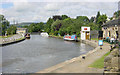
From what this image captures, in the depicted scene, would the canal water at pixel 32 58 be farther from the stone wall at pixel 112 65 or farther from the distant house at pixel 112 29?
the distant house at pixel 112 29

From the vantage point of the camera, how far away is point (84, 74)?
41.1 ft

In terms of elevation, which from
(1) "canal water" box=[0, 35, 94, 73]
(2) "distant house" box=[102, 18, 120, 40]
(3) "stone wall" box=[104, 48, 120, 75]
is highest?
(2) "distant house" box=[102, 18, 120, 40]

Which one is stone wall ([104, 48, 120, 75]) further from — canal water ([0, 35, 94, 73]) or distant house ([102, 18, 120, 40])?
distant house ([102, 18, 120, 40])

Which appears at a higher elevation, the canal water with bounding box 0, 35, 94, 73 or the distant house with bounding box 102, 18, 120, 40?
the distant house with bounding box 102, 18, 120, 40

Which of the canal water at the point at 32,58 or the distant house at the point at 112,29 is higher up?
the distant house at the point at 112,29

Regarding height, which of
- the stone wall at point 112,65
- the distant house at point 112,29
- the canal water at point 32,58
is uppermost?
the distant house at point 112,29

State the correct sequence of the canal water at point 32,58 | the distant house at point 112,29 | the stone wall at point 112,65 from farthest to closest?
the distant house at point 112,29 → the canal water at point 32,58 → the stone wall at point 112,65

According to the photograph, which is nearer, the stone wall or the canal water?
the stone wall

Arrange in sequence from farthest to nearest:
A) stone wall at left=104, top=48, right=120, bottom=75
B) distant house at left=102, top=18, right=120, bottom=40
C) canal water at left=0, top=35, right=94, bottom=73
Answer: distant house at left=102, top=18, right=120, bottom=40 → canal water at left=0, top=35, right=94, bottom=73 → stone wall at left=104, top=48, right=120, bottom=75

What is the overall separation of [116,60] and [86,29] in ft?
159

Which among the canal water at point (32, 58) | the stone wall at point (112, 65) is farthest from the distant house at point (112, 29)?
the stone wall at point (112, 65)

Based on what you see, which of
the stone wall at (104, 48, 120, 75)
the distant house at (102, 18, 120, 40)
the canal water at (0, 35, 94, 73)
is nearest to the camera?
the stone wall at (104, 48, 120, 75)

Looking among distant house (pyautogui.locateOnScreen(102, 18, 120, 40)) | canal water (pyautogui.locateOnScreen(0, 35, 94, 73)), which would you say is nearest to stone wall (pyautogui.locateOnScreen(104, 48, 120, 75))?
canal water (pyautogui.locateOnScreen(0, 35, 94, 73))

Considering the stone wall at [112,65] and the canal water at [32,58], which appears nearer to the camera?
the stone wall at [112,65]
